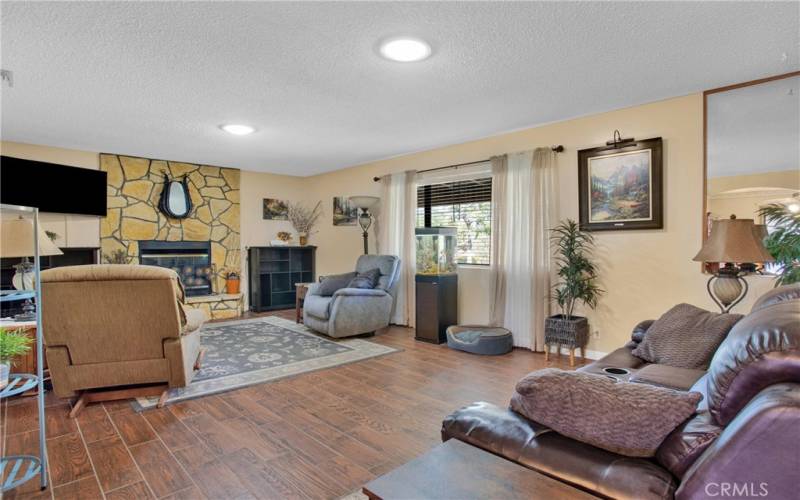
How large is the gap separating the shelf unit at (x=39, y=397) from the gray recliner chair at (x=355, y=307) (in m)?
2.86

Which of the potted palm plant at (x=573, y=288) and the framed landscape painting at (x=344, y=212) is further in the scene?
the framed landscape painting at (x=344, y=212)

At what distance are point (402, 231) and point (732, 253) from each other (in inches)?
143

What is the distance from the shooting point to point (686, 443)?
0.94 meters

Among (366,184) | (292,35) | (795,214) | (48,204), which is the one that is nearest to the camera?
(292,35)

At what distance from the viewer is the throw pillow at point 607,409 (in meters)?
0.99

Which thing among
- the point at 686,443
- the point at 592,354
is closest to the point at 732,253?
the point at 592,354

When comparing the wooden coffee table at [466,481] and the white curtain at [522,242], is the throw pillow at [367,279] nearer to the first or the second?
the white curtain at [522,242]

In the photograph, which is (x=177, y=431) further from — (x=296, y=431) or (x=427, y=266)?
(x=427, y=266)

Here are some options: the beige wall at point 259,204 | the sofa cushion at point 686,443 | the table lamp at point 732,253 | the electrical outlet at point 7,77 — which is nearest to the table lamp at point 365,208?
the beige wall at point 259,204

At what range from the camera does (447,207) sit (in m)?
5.32

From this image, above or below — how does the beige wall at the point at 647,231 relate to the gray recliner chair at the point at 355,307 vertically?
above

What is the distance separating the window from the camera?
194 inches

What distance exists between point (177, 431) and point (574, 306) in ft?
11.5

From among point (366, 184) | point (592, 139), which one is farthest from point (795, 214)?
point (366, 184)
